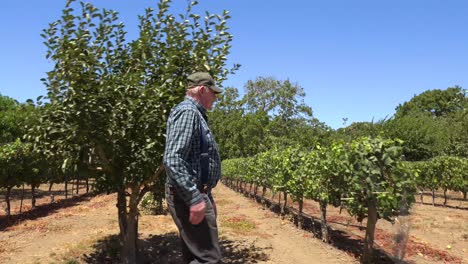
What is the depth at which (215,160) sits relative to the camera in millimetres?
4145

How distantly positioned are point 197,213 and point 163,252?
722cm

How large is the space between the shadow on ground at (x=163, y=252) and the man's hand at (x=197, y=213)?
5578 millimetres

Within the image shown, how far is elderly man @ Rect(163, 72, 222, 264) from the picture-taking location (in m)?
3.64

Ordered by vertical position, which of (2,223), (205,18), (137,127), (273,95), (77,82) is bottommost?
(2,223)

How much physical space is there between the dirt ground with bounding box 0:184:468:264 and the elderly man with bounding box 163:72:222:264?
539cm

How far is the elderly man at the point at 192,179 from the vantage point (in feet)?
11.9

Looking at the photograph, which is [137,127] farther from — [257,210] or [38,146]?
[257,210]

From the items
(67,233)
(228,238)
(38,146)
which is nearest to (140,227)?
(67,233)

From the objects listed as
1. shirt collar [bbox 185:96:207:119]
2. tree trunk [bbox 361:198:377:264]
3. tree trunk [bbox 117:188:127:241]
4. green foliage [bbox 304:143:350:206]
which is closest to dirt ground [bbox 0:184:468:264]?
tree trunk [bbox 361:198:377:264]

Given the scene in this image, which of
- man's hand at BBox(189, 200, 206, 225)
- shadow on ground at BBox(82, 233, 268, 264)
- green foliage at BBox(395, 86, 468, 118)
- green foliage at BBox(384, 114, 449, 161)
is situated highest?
green foliage at BBox(395, 86, 468, 118)

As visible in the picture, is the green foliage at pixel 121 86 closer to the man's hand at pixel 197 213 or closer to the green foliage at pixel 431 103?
the man's hand at pixel 197 213

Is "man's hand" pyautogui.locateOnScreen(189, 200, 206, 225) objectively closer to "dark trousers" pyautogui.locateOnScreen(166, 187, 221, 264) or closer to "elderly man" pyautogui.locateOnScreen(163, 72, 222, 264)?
"elderly man" pyautogui.locateOnScreen(163, 72, 222, 264)

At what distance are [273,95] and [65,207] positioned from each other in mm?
52773

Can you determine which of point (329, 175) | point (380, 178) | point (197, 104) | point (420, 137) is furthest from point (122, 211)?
point (420, 137)
